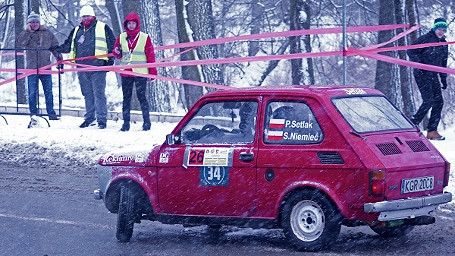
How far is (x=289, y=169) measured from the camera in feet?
28.9

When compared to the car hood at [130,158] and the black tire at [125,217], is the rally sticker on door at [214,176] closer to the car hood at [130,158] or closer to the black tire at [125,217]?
the car hood at [130,158]

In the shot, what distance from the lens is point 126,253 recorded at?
903 centimetres

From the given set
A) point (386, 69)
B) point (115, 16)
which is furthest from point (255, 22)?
point (386, 69)

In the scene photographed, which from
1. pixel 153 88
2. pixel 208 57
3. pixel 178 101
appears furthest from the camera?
pixel 178 101

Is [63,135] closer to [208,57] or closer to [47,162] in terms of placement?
[47,162]

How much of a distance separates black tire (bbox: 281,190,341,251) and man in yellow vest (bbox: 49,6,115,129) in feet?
31.0

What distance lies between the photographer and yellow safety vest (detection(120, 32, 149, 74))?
16.7 meters

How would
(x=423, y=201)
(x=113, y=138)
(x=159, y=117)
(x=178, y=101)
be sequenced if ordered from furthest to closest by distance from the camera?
(x=178, y=101) < (x=159, y=117) < (x=113, y=138) < (x=423, y=201)

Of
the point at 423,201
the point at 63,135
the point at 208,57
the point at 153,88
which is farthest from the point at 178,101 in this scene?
the point at 423,201

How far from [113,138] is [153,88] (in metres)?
12.6

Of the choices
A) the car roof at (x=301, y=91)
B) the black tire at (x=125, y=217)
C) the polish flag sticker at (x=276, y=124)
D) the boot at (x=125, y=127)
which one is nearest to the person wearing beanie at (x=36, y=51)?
the boot at (x=125, y=127)

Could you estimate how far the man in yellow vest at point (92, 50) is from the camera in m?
17.6

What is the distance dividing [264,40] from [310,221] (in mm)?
31206

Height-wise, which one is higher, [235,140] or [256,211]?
[235,140]
